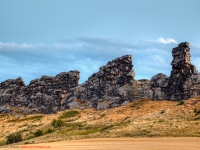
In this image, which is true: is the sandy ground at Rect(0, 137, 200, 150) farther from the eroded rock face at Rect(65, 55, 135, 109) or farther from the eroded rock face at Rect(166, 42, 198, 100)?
the eroded rock face at Rect(65, 55, 135, 109)

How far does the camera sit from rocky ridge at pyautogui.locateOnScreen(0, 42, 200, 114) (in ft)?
275

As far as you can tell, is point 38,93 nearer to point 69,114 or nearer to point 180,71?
point 69,114

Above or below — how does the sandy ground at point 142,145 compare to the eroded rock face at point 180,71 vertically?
below

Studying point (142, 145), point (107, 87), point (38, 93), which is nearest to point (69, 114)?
point (107, 87)

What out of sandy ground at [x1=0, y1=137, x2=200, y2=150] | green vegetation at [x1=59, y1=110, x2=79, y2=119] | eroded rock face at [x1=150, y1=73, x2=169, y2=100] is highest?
eroded rock face at [x1=150, y1=73, x2=169, y2=100]

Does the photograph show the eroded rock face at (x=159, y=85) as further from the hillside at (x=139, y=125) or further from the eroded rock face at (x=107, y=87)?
the eroded rock face at (x=107, y=87)

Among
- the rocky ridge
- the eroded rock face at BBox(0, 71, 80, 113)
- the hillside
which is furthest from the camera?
the eroded rock face at BBox(0, 71, 80, 113)

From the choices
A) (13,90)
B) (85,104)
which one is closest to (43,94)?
(13,90)

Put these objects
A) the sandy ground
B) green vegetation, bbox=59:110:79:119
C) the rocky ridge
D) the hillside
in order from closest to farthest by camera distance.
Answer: the sandy ground
the hillside
the rocky ridge
green vegetation, bbox=59:110:79:119

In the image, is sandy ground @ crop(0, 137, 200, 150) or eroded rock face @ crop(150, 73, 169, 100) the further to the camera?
eroded rock face @ crop(150, 73, 169, 100)

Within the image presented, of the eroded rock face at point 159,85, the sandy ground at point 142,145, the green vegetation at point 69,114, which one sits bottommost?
the sandy ground at point 142,145

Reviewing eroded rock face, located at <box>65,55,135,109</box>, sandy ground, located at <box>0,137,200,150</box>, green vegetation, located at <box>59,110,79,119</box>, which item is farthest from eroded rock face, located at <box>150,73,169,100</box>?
sandy ground, located at <box>0,137,200,150</box>

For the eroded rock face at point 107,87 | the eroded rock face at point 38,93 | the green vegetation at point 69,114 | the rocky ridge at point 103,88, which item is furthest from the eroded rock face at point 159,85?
the eroded rock face at point 38,93

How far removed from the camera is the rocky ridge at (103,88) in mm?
83812
